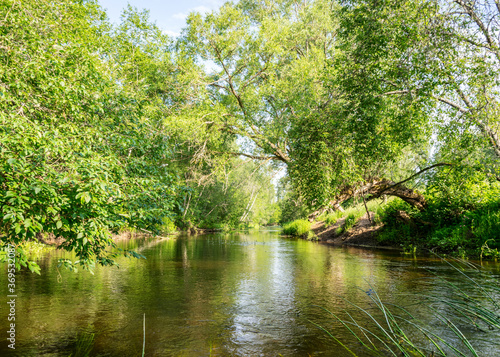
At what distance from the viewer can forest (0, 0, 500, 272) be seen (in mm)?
5047

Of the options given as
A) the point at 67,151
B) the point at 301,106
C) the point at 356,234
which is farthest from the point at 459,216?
the point at 67,151

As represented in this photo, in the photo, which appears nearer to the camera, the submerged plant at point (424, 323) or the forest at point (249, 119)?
the submerged plant at point (424, 323)

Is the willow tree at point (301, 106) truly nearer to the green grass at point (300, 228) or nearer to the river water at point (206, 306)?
the river water at point (206, 306)

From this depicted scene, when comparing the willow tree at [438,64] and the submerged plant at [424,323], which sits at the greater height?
the willow tree at [438,64]

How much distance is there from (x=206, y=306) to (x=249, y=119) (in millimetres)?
15896

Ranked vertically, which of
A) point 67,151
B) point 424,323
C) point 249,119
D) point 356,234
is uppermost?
point 249,119

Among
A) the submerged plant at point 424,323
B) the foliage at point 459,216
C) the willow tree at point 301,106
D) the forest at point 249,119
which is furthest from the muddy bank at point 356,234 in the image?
the submerged plant at point 424,323

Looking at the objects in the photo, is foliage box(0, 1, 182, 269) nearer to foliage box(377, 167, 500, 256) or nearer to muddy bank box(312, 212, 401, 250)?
foliage box(377, 167, 500, 256)

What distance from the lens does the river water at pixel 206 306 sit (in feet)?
14.7

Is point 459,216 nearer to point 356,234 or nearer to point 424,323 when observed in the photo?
point 356,234

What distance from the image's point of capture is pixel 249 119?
→ 824 inches

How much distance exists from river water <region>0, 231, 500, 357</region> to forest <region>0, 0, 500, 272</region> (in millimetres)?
1024

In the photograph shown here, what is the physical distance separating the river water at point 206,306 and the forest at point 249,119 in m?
1.02

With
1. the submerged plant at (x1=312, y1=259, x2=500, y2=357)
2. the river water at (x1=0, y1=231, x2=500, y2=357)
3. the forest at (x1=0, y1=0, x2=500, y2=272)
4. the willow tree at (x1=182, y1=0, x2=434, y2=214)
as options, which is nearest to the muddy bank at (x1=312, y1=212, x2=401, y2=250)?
the forest at (x1=0, y1=0, x2=500, y2=272)
